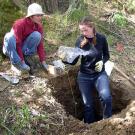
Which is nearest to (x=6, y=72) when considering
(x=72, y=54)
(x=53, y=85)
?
(x=53, y=85)

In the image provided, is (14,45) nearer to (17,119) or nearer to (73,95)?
(17,119)

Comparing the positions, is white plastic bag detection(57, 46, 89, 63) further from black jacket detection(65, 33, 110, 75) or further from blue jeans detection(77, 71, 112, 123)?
blue jeans detection(77, 71, 112, 123)

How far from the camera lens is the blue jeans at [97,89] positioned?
524cm

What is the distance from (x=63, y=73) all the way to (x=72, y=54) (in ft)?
2.36

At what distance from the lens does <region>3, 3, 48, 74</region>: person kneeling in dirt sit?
17.5 feet

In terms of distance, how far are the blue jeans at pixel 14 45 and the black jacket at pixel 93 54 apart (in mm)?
692

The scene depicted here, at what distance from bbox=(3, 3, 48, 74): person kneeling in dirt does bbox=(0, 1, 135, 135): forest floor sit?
274 mm

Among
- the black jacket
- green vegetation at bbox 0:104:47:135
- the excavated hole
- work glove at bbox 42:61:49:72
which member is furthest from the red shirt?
green vegetation at bbox 0:104:47:135

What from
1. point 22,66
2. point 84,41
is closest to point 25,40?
point 22,66

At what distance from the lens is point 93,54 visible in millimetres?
5223

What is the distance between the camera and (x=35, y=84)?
5.50 m

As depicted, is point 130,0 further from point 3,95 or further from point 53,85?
point 3,95

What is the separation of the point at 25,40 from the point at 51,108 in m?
1.18

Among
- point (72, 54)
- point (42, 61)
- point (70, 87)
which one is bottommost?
point (70, 87)
